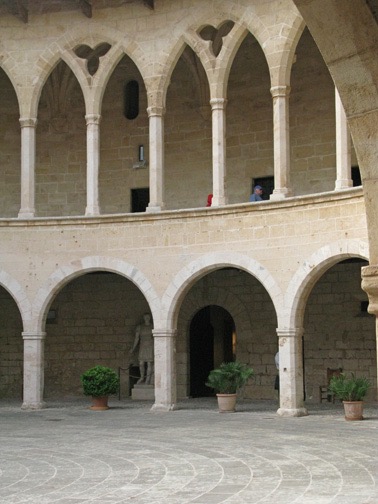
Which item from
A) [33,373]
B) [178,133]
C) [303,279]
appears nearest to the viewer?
[303,279]

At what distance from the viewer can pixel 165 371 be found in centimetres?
1766

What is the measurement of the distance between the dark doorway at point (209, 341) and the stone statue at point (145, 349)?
3.81 feet

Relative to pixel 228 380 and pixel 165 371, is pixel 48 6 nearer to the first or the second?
pixel 165 371

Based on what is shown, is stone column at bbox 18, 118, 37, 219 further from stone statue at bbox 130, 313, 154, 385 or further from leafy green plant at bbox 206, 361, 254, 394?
leafy green plant at bbox 206, 361, 254, 394

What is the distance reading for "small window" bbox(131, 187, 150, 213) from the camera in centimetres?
2156

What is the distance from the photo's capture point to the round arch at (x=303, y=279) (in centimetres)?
1591

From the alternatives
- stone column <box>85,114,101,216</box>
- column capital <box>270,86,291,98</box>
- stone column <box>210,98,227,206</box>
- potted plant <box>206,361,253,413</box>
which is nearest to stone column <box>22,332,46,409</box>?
stone column <box>85,114,101,216</box>

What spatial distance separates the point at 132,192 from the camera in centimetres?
2164

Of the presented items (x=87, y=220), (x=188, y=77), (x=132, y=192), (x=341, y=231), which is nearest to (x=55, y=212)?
(x=132, y=192)

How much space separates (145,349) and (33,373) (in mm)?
3207

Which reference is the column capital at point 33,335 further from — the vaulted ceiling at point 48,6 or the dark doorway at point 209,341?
the vaulted ceiling at point 48,6

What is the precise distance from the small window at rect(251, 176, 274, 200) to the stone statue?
4.02 meters

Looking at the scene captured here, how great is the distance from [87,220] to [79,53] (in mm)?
3948

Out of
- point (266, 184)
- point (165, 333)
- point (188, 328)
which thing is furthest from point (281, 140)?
point (188, 328)
